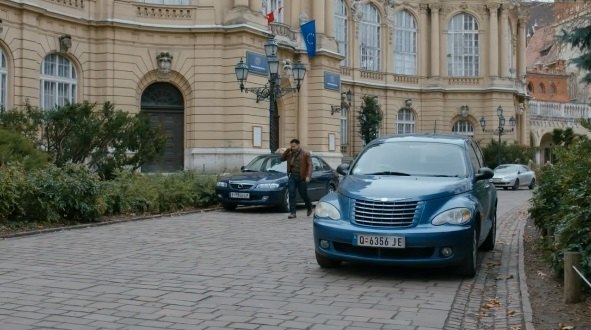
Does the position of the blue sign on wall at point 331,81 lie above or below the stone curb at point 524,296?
above

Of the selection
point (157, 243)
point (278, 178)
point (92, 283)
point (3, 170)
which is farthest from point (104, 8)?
point (92, 283)

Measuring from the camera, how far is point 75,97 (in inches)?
1106

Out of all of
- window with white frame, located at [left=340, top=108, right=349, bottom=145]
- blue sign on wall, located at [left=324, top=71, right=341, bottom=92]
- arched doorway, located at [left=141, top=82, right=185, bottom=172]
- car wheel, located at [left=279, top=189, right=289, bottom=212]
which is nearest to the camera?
car wheel, located at [left=279, top=189, right=289, bottom=212]

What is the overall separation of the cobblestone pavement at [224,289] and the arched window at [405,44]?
3943 cm

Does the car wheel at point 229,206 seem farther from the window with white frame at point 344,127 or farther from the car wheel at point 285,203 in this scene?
the window with white frame at point 344,127

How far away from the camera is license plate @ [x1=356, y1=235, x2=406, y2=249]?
7.57 meters

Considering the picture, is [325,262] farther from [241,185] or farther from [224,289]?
[241,185]

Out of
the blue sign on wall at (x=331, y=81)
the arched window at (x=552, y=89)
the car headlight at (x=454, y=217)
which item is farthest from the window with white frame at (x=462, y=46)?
the car headlight at (x=454, y=217)

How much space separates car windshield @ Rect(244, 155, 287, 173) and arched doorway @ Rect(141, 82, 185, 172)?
39.2 feet

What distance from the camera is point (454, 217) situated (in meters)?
7.79

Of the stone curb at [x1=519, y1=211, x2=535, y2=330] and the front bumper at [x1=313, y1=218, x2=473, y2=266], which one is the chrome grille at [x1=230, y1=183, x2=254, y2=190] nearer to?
the stone curb at [x1=519, y1=211, x2=535, y2=330]

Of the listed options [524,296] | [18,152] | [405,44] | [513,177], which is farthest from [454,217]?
[405,44]

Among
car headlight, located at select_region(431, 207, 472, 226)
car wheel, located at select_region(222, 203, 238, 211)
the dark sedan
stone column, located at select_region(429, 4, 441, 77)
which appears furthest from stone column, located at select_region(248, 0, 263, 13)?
car headlight, located at select_region(431, 207, 472, 226)

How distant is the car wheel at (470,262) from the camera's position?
25.8 ft
